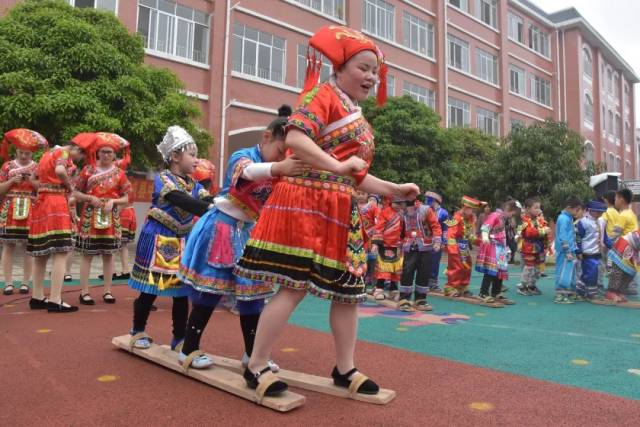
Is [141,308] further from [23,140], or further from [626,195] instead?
[626,195]

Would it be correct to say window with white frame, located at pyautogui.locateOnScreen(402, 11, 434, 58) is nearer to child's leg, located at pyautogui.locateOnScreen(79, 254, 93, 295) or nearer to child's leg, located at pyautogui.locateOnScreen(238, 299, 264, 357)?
child's leg, located at pyautogui.locateOnScreen(79, 254, 93, 295)

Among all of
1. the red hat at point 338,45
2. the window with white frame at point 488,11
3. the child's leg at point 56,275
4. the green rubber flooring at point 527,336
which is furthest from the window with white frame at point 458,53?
the red hat at point 338,45

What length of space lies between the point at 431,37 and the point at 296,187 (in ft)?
81.4

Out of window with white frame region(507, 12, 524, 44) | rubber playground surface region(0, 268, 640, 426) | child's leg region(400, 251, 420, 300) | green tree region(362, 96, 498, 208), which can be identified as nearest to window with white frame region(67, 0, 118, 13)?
green tree region(362, 96, 498, 208)

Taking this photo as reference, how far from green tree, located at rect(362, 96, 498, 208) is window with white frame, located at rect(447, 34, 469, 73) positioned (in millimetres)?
10261

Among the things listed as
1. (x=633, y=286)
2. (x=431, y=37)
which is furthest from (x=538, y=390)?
(x=431, y=37)

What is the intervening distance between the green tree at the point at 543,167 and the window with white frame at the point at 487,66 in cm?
1253

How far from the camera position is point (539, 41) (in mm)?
31812

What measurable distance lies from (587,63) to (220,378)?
38049 mm

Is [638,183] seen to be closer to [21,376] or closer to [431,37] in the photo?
[431,37]

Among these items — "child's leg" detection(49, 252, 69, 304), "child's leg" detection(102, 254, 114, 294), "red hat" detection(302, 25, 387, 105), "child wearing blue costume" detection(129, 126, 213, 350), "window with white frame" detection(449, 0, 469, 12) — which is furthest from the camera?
"window with white frame" detection(449, 0, 469, 12)

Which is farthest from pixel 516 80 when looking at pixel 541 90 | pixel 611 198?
pixel 611 198

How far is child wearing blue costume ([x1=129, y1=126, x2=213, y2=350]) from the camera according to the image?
316 centimetres

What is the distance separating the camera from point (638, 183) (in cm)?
1941
